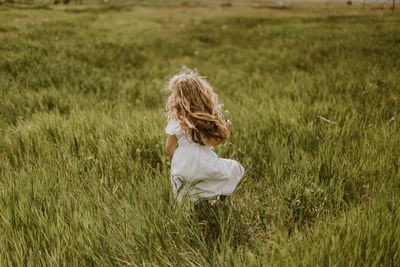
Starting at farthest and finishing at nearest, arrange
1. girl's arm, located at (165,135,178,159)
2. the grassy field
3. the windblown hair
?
Answer: girl's arm, located at (165,135,178,159), the windblown hair, the grassy field

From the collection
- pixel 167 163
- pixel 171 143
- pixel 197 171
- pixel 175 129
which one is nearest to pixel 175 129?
pixel 175 129

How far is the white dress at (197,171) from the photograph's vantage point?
5.94 feet

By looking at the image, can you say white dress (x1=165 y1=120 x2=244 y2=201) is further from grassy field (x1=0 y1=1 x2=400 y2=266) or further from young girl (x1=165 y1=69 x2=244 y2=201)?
grassy field (x1=0 y1=1 x2=400 y2=266)

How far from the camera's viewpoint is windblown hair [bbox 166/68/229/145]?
1.80 metres

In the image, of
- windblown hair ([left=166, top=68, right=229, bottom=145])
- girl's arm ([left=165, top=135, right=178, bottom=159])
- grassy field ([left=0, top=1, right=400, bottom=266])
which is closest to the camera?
grassy field ([left=0, top=1, right=400, bottom=266])

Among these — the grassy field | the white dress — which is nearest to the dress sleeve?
the white dress

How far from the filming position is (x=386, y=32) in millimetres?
6066

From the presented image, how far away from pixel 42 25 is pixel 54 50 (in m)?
0.71

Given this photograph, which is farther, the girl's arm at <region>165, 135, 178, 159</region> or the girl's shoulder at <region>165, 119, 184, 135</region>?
the girl's arm at <region>165, 135, 178, 159</region>

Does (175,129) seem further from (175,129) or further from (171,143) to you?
(171,143)

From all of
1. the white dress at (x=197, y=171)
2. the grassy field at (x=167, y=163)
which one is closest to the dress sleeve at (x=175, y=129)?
the white dress at (x=197, y=171)

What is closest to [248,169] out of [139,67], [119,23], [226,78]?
[226,78]

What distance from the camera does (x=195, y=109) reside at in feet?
6.06

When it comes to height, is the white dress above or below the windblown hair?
below
